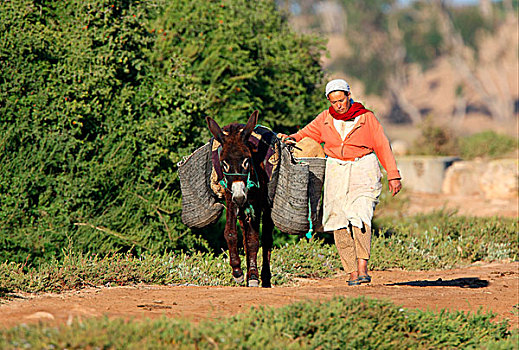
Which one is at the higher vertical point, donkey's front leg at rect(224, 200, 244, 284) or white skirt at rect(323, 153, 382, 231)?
white skirt at rect(323, 153, 382, 231)

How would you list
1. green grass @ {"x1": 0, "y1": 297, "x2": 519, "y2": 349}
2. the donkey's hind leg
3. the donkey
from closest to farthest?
green grass @ {"x1": 0, "y1": 297, "x2": 519, "y2": 349} → the donkey → the donkey's hind leg

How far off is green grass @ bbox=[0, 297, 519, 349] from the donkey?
1.57m

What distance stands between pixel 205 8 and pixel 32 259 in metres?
5.50

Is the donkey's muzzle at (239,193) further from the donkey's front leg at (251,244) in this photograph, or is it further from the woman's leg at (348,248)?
the woman's leg at (348,248)

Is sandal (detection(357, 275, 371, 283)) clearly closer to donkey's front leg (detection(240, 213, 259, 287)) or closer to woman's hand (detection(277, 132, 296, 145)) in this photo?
donkey's front leg (detection(240, 213, 259, 287))

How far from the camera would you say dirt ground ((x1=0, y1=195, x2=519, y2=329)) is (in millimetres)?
6406

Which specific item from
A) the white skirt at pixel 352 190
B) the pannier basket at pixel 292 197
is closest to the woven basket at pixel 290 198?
the pannier basket at pixel 292 197

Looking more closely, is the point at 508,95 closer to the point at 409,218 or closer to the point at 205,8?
the point at 409,218

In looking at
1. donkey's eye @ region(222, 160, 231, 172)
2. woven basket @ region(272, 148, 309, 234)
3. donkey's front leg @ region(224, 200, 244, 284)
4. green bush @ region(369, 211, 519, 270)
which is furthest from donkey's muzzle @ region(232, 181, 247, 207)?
green bush @ region(369, 211, 519, 270)

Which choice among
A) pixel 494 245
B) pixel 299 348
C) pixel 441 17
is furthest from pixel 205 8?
pixel 441 17

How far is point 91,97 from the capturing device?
1101 centimetres

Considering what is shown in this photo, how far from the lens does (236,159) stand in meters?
7.42

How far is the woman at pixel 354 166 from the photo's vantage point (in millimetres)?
8281

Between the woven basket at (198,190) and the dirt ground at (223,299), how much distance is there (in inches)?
33.4
